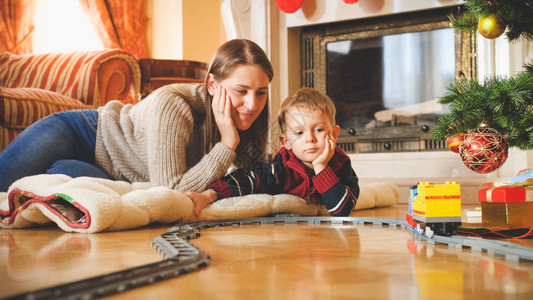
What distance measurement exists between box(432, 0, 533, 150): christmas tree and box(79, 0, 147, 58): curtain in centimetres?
278

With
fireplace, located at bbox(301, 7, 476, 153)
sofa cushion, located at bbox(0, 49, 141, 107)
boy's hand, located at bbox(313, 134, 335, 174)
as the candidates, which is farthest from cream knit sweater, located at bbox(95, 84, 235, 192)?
fireplace, located at bbox(301, 7, 476, 153)

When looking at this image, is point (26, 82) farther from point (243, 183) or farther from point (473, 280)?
point (473, 280)

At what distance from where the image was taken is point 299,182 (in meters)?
1.29

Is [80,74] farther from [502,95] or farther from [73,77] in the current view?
[502,95]

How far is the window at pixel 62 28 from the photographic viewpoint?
330cm

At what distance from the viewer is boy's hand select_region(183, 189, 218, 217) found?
1.12 m

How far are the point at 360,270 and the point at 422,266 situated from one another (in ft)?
0.25

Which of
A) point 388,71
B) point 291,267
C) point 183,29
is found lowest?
point 291,267

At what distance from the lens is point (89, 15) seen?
11.5ft

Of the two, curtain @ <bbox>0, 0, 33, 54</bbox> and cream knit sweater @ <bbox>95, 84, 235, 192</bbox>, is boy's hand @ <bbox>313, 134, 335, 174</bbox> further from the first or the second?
curtain @ <bbox>0, 0, 33, 54</bbox>

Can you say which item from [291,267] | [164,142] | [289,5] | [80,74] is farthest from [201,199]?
[289,5]

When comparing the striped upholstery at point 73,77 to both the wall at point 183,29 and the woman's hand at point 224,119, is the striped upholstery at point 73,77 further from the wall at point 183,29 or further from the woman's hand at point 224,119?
the wall at point 183,29

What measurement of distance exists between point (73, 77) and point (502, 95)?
1834 millimetres

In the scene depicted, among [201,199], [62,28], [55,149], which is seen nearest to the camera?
[201,199]
